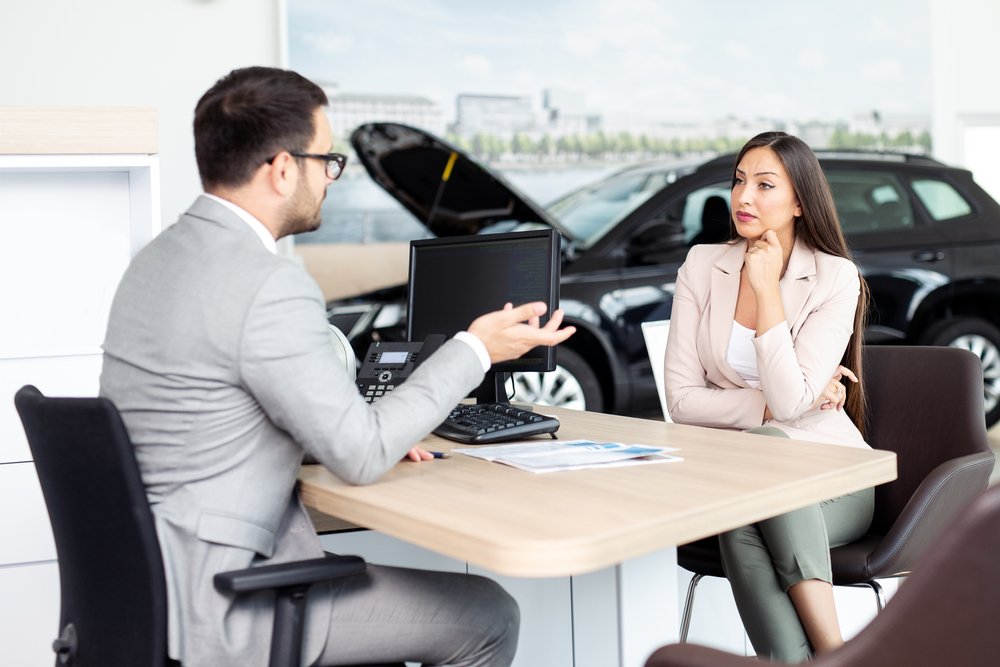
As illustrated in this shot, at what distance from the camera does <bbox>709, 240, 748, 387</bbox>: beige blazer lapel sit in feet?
8.07

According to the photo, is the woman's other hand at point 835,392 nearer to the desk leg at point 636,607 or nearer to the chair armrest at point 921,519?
the chair armrest at point 921,519

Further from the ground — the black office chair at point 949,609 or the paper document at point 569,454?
the black office chair at point 949,609

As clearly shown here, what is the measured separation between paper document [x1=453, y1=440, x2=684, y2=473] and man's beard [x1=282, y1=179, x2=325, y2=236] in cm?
50

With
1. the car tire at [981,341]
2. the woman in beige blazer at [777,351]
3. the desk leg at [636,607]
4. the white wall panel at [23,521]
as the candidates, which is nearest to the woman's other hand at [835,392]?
the woman in beige blazer at [777,351]

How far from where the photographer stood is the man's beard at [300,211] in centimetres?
161

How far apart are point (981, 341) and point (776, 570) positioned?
4425 millimetres

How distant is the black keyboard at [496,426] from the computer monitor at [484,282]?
212 mm

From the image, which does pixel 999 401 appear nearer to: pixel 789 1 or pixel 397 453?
pixel 789 1

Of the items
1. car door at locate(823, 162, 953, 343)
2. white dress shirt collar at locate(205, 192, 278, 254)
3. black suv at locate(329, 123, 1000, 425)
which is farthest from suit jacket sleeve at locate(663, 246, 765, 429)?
car door at locate(823, 162, 953, 343)

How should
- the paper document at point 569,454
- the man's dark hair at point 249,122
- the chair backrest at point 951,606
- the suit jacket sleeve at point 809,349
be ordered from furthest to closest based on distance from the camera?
the suit jacket sleeve at point 809,349 → the paper document at point 569,454 → the man's dark hair at point 249,122 → the chair backrest at point 951,606

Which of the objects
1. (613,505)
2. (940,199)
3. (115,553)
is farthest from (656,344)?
(940,199)

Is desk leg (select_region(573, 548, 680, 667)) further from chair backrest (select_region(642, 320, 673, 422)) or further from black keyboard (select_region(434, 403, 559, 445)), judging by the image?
chair backrest (select_region(642, 320, 673, 422))

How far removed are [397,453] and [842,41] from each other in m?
6.12

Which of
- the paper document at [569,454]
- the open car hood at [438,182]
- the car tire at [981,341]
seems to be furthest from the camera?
the car tire at [981,341]
